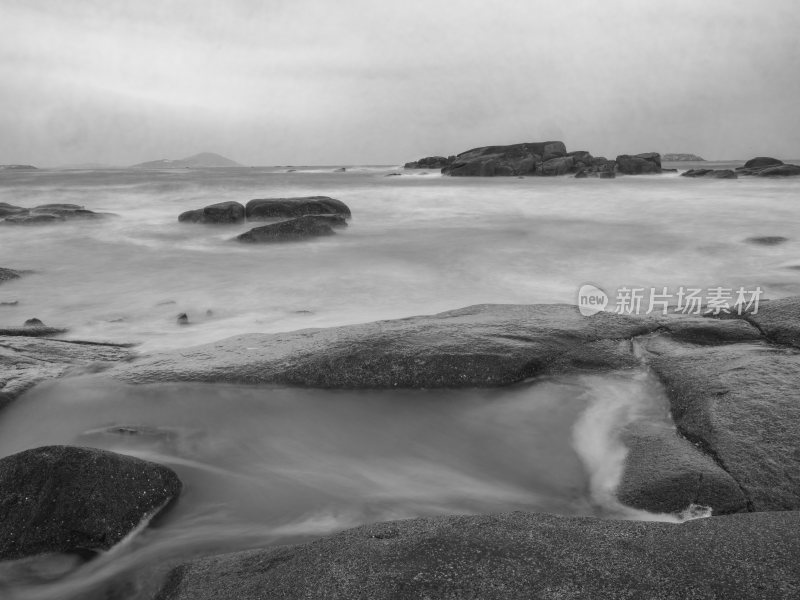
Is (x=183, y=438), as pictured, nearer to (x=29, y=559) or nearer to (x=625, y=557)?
(x=29, y=559)

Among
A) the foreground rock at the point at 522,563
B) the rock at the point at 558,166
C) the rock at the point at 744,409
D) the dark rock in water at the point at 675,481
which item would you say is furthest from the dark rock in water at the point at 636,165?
the foreground rock at the point at 522,563

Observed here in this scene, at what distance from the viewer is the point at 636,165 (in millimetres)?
42594

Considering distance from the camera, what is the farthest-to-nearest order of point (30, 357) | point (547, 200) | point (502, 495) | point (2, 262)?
point (547, 200)
point (2, 262)
point (30, 357)
point (502, 495)

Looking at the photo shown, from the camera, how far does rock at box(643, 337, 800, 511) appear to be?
8.21ft

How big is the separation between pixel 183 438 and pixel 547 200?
68.1 feet

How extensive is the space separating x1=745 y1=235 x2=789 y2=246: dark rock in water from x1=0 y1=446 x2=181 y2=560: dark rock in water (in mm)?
12078

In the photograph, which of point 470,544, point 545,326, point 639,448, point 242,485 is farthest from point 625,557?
point 545,326

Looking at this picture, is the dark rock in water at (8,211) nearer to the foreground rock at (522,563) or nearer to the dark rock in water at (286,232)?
the dark rock in water at (286,232)

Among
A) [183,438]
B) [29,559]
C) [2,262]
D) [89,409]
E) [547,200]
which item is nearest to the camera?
[29,559]

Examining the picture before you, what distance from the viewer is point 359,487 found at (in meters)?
2.86

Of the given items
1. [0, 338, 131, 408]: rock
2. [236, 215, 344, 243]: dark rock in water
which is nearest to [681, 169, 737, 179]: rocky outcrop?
[236, 215, 344, 243]: dark rock in water

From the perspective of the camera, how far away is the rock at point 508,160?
152 ft

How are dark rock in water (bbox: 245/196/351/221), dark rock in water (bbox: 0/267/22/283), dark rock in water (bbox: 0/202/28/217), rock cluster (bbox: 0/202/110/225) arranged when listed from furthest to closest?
1. dark rock in water (bbox: 0/202/28/217)
2. dark rock in water (bbox: 245/196/351/221)
3. rock cluster (bbox: 0/202/110/225)
4. dark rock in water (bbox: 0/267/22/283)

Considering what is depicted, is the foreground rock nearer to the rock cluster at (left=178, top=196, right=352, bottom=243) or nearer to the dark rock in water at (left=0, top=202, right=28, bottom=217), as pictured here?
the rock cluster at (left=178, top=196, right=352, bottom=243)
